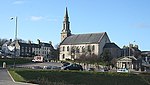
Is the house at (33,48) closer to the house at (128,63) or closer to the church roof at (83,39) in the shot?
the church roof at (83,39)

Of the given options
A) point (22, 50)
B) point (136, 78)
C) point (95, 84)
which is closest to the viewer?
point (95, 84)

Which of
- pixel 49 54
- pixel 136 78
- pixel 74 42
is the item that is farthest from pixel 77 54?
pixel 136 78

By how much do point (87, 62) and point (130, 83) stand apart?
61.2m

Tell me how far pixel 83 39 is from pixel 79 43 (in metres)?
2.54

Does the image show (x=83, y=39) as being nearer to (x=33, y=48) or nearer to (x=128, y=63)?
(x=128, y=63)

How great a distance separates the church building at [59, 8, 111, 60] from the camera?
5428 inches

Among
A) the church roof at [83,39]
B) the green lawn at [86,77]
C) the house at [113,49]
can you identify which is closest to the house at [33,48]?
the church roof at [83,39]

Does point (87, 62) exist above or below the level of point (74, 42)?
below

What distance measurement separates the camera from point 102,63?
111 metres

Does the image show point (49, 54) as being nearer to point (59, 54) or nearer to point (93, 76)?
point (59, 54)

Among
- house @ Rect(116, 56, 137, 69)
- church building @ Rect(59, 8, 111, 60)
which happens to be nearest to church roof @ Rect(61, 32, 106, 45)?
church building @ Rect(59, 8, 111, 60)

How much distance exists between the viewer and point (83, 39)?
146 m

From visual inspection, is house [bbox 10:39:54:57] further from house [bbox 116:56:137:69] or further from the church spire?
house [bbox 116:56:137:69]

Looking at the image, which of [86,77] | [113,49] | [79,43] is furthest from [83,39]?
[86,77]
